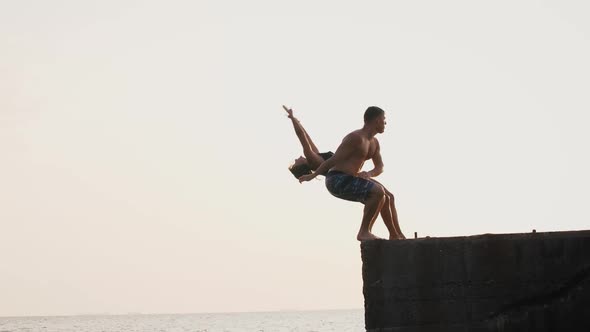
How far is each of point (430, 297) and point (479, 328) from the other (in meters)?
0.45

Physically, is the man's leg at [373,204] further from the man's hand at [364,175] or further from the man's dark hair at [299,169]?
the man's dark hair at [299,169]

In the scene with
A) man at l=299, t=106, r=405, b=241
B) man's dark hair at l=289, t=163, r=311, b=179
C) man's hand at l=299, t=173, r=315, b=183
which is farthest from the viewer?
man's dark hair at l=289, t=163, r=311, b=179

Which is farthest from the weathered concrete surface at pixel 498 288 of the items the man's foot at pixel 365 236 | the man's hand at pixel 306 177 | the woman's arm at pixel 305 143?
the woman's arm at pixel 305 143

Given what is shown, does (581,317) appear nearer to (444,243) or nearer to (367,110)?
(444,243)

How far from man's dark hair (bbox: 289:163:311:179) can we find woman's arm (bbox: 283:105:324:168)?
76mm

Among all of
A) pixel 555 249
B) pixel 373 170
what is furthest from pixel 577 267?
pixel 373 170

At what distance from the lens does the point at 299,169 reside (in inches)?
413

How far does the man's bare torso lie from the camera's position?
10.1m

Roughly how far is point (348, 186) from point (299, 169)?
65 centimetres

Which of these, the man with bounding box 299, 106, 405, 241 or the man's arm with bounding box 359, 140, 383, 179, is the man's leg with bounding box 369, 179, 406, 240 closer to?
the man with bounding box 299, 106, 405, 241

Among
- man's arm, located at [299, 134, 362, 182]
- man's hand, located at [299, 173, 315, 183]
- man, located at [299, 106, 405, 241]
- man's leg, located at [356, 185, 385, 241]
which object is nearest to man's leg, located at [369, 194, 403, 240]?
man, located at [299, 106, 405, 241]

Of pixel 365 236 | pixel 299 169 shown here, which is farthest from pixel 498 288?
pixel 299 169

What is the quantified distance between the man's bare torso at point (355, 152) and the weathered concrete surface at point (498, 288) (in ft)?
5.30

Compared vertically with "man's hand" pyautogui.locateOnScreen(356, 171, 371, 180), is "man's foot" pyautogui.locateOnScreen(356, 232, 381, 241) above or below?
below
